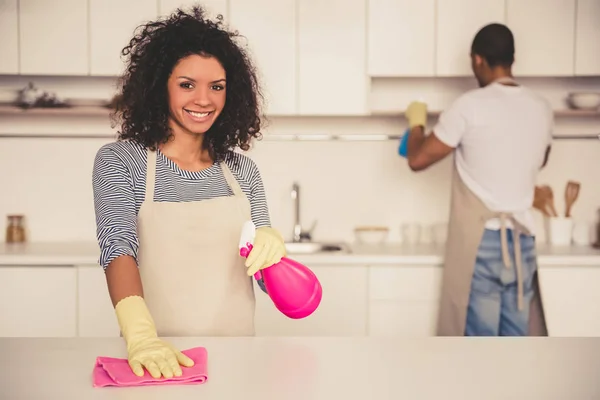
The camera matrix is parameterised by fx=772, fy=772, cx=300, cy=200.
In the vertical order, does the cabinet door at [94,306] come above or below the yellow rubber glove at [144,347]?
below

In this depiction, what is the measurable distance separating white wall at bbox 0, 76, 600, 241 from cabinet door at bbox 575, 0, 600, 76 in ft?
0.98

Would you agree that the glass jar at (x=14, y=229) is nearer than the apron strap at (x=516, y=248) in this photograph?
No

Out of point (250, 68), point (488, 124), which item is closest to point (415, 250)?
point (488, 124)

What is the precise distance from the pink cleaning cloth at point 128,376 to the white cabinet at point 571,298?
2.11 m

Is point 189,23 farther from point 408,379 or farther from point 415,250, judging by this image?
point 415,250

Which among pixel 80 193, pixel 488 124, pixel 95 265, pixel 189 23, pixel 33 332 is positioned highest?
pixel 189 23

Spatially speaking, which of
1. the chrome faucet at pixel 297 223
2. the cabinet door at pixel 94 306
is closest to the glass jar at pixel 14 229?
the cabinet door at pixel 94 306

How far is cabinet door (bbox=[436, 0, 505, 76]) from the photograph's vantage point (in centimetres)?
330

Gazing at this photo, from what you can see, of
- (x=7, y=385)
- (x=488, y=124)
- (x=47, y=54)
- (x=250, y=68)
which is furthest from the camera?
(x=47, y=54)

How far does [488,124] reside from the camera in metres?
2.79

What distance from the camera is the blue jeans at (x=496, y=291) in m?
2.79

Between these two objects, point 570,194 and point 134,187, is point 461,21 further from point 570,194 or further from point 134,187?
point 134,187

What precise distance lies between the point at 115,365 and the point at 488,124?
1.85m

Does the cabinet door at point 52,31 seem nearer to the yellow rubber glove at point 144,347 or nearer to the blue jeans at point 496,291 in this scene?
the blue jeans at point 496,291
